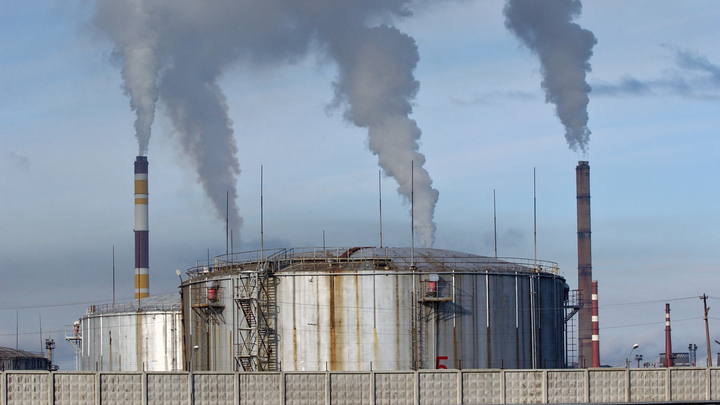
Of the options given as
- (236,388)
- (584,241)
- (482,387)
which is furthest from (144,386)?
(584,241)

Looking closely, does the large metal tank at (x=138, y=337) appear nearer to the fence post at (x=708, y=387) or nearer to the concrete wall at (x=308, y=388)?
the concrete wall at (x=308, y=388)

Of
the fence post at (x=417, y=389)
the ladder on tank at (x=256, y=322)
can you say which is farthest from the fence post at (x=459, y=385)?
the ladder on tank at (x=256, y=322)

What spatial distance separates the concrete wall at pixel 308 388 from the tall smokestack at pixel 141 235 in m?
69.1

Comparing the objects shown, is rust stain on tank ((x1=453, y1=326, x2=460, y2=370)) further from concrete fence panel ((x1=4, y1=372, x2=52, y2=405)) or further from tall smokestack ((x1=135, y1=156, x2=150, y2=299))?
tall smokestack ((x1=135, y1=156, x2=150, y2=299))

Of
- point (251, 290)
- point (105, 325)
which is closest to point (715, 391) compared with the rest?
point (251, 290)

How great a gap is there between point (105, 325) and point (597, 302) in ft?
187

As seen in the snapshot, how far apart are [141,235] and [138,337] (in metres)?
40.0

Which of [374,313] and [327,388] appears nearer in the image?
[327,388]

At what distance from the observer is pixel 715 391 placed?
1690 inches

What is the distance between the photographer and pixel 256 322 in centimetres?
5200

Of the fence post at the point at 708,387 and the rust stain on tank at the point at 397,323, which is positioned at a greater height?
the rust stain on tank at the point at 397,323

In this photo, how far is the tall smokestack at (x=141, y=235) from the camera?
4352 inches

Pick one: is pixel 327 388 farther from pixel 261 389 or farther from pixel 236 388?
pixel 236 388

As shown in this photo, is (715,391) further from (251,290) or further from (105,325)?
(105,325)
